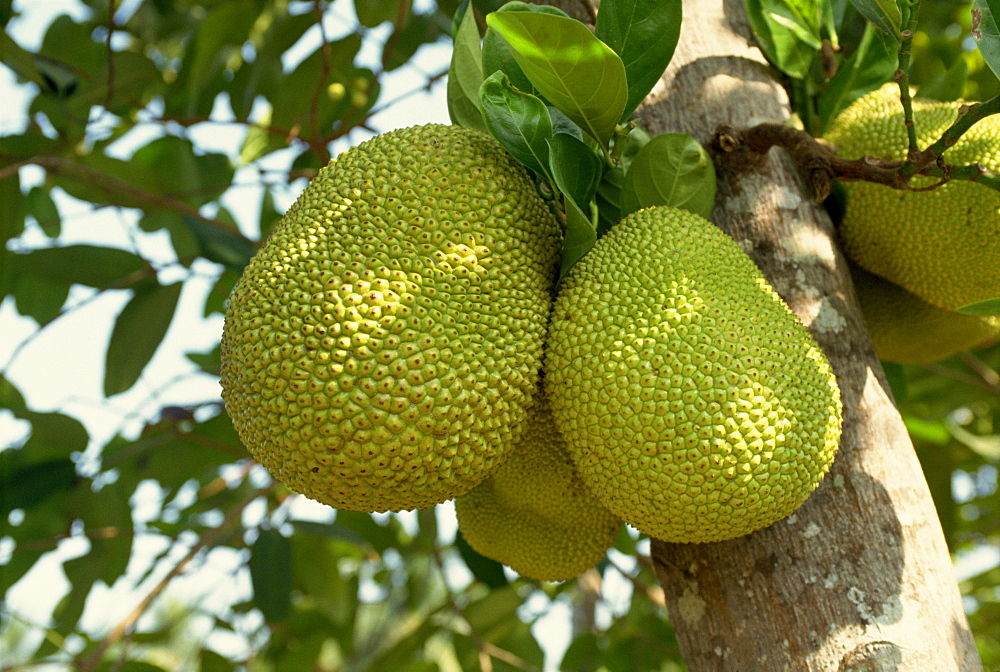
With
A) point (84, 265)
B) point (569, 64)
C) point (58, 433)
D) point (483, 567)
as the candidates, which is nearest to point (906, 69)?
point (569, 64)

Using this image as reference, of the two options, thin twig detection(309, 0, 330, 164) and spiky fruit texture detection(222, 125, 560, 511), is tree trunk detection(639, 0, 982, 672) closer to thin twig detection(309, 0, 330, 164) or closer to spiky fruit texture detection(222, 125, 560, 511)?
spiky fruit texture detection(222, 125, 560, 511)

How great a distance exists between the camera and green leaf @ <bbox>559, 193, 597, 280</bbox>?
3.16 feet

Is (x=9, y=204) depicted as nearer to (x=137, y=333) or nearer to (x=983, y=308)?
(x=137, y=333)

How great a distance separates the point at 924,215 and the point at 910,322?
0.86 feet

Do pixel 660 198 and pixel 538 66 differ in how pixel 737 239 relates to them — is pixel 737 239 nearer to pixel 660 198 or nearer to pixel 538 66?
pixel 660 198

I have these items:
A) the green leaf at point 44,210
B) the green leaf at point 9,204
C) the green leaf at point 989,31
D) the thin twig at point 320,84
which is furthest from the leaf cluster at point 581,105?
the green leaf at point 44,210

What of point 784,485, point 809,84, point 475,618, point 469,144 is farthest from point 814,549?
point 475,618

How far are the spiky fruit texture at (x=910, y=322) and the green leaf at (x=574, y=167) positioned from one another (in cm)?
59

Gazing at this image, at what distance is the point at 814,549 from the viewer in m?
0.94

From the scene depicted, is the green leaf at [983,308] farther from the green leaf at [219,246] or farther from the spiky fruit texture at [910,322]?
the green leaf at [219,246]

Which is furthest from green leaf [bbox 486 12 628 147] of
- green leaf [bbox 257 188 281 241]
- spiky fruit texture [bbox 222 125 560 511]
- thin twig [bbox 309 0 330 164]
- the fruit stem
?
green leaf [bbox 257 188 281 241]

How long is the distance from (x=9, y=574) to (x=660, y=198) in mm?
1819

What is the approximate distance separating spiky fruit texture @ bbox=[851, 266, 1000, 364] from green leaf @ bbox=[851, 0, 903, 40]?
465 millimetres

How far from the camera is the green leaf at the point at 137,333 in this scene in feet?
5.57
